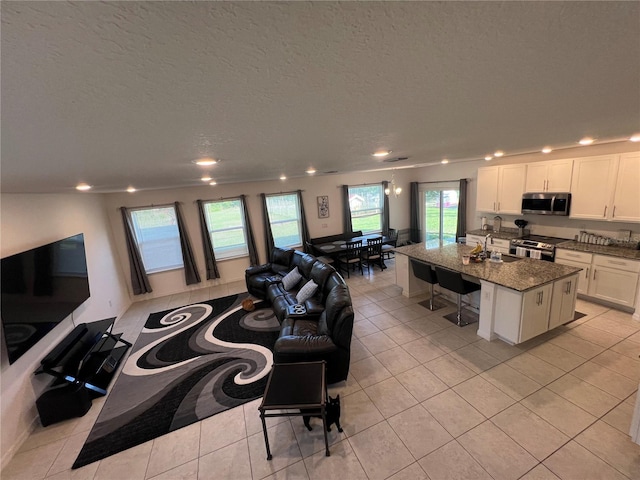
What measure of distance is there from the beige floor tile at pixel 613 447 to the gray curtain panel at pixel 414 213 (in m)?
6.19

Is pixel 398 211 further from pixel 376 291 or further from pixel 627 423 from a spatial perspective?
pixel 627 423

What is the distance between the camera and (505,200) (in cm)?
550

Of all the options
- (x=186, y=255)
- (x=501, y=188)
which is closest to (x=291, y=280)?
(x=186, y=255)

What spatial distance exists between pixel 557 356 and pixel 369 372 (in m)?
2.20

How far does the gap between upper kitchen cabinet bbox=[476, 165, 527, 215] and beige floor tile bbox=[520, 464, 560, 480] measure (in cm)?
443

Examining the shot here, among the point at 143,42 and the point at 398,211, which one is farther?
the point at 398,211

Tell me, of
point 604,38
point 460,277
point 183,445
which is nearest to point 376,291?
point 460,277

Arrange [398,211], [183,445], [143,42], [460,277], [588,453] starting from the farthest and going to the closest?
[398,211] → [460,277] → [183,445] → [588,453] → [143,42]

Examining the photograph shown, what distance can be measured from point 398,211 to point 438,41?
26.4 feet

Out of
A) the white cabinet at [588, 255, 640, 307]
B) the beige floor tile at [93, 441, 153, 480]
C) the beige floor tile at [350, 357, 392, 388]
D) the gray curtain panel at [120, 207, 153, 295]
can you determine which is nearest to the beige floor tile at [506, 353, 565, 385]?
the beige floor tile at [350, 357, 392, 388]

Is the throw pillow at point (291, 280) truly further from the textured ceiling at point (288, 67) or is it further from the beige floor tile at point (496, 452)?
the textured ceiling at point (288, 67)

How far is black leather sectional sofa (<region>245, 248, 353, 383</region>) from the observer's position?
290cm

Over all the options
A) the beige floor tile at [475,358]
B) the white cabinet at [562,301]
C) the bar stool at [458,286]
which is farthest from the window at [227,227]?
the white cabinet at [562,301]

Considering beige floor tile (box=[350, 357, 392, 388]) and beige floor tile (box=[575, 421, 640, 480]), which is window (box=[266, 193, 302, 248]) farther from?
beige floor tile (box=[575, 421, 640, 480])
